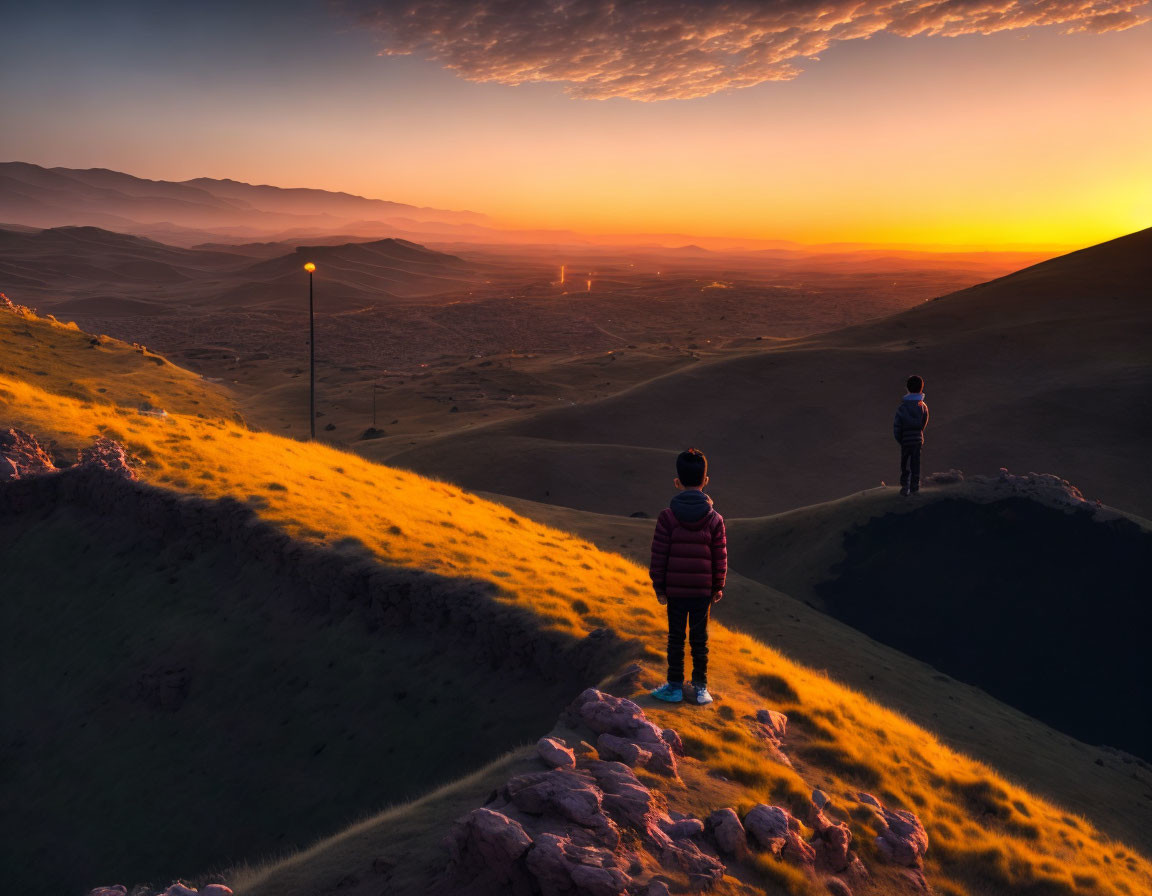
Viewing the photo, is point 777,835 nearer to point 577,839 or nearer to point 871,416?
point 577,839

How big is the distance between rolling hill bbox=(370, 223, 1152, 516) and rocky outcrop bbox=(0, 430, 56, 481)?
19255 mm

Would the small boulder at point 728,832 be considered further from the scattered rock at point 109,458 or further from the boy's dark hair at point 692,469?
the scattered rock at point 109,458

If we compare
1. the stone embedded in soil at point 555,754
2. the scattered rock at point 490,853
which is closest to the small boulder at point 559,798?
the scattered rock at point 490,853

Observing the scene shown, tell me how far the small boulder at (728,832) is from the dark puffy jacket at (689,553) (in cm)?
244

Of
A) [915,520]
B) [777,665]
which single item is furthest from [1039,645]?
[777,665]

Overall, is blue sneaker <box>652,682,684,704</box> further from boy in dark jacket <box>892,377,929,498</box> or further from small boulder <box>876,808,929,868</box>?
boy in dark jacket <box>892,377,929,498</box>

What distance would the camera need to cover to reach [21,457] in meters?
17.1

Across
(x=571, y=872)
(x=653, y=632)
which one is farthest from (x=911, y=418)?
(x=571, y=872)

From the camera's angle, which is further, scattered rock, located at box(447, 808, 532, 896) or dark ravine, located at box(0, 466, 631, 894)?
dark ravine, located at box(0, 466, 631, 894)

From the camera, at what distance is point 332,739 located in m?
10.5

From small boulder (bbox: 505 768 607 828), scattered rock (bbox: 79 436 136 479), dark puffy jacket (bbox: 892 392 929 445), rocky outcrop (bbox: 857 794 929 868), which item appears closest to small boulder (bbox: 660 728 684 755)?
small boulder (bbox: 505 768 607 828)

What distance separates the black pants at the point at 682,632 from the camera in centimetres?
812

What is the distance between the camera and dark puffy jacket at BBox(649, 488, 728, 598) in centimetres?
789

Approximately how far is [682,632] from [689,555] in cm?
98
